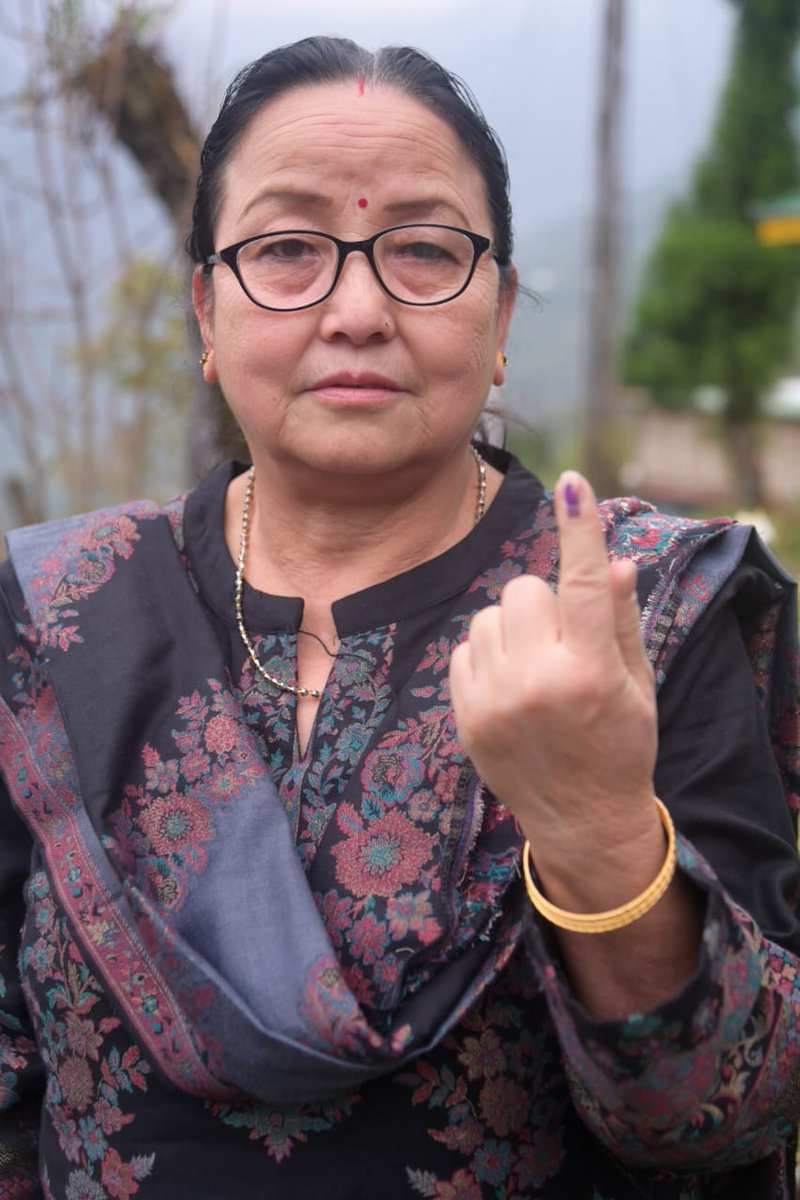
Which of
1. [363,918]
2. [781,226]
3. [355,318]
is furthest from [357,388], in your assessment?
[781,226]

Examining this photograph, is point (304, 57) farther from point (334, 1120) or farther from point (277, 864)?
point (334, 1120)

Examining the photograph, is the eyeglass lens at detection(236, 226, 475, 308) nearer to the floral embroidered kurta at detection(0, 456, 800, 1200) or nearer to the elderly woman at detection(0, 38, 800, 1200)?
the elderly woman at detection(0, 38, 800, 1200)

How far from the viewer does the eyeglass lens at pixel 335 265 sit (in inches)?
66.9

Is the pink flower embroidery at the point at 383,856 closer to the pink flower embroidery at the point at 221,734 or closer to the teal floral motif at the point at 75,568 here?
the pink flower embroidery at the point at 221,734

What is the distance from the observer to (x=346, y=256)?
169cm

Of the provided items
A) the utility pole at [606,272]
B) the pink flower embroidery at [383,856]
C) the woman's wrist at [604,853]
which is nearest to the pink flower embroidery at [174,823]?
the pink flower embroidery at [383,856]

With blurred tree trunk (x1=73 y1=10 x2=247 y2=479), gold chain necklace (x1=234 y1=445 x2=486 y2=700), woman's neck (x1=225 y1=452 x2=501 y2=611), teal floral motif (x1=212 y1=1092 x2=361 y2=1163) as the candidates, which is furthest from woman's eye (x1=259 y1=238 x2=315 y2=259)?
blurred tree trunk (x1=73 y1=10 x2=247 y2=479)


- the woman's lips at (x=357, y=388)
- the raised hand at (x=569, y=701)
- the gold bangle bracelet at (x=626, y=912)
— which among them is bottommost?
the gold bangle bracelet at (x=626, y=912)

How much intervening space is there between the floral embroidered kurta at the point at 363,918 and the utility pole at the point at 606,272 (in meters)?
8.87

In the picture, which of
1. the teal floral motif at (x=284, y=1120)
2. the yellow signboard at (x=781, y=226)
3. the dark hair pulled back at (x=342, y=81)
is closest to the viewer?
the teal floral motif at (x=284, y=1120)

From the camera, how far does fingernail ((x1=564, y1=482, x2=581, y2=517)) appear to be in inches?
46.8

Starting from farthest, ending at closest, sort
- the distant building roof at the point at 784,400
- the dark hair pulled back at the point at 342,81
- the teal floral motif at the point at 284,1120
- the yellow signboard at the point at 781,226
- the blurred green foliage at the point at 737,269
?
the distant building roof at the point at 784,400 < the blurred green foliage at the point at 737,269 < the yellow signboard at the point at 781,226 < the dark hair pulled back at the point at 342,81 < the teal floral motif at the point at 284,1120

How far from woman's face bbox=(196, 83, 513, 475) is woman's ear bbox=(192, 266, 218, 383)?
0.47 ft

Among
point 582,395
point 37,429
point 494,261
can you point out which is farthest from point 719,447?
point 494,261
